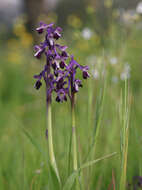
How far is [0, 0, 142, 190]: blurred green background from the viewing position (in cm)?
186

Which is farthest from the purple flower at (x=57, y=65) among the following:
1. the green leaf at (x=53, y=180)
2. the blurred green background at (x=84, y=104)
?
the green leaf at (x=53, y=180)

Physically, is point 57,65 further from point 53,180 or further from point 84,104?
point 84,104

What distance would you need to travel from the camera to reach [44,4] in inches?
408

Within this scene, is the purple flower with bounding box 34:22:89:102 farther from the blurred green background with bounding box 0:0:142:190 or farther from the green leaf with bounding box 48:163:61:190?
the green leaf with bounding box 48:163:61:190

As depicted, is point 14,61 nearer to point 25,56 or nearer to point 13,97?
point 25,56

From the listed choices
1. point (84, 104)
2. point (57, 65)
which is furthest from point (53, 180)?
point (84, 104)

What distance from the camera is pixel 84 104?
379 centimetres

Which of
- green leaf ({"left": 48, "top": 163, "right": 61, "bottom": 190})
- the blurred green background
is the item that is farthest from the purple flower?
green leaf ({"left": 48, "top": 163, "right": 61, "bottom": 190})

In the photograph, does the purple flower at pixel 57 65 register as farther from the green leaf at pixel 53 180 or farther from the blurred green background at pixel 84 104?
the green leaf at pixel 53 180

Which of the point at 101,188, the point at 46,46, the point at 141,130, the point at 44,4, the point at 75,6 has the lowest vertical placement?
the point at 101,188

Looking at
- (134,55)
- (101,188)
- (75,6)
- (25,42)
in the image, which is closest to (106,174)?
(101,188)

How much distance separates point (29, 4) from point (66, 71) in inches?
378

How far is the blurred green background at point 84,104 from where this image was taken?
73.2 inches

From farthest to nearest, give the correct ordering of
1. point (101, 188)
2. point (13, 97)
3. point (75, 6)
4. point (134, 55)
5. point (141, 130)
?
point (75, 6), point (134, 55), point (13, 97), point (141, 130), point (101, 188)
